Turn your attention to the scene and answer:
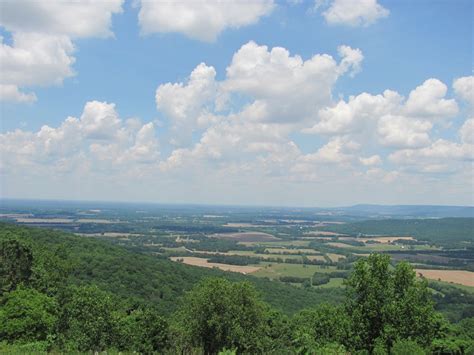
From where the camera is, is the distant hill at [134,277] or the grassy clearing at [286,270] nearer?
the distant hill at [134,277]

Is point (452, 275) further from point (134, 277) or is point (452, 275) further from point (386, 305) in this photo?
point (386, 305)

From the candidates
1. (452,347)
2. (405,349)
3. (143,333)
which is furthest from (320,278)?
(405,349)

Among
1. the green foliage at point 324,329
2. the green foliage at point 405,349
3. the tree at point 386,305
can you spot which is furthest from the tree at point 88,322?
the green foliage at point 405,349

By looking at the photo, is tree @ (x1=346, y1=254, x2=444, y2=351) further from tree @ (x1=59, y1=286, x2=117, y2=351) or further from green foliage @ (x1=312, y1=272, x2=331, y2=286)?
green foliage @ (x1=312, y1=272, x2=331, y2=286)

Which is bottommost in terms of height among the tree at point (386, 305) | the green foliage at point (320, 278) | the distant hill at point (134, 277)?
the green foliage at point (320, 278)

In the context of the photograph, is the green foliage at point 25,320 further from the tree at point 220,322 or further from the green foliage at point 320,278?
the green foliage at point 320,278

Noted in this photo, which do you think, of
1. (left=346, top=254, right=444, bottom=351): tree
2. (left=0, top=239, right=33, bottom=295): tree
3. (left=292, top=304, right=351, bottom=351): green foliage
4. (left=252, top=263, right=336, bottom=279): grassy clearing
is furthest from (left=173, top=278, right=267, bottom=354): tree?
(left=252, top=263, right=336, bottom=279): grassy clearing

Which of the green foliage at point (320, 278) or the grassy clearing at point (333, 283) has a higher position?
the green foliage at point (320, 278)

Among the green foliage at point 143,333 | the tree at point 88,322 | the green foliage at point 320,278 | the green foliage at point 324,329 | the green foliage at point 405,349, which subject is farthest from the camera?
the green foliage at point 320,278
